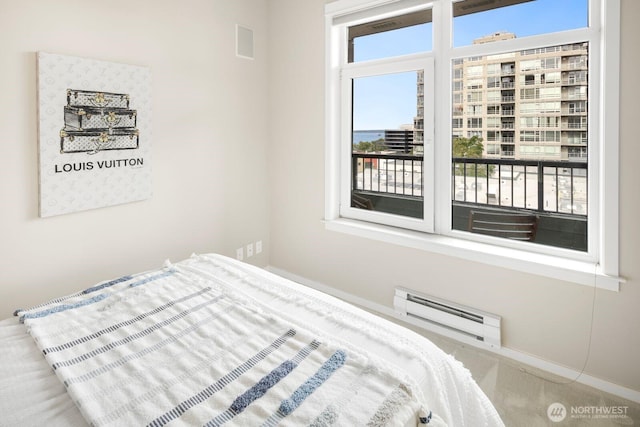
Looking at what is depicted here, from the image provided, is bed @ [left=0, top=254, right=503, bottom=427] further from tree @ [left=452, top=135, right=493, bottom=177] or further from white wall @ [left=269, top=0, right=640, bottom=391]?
tree @ [left=452, top=135, right=493, bottom=177]

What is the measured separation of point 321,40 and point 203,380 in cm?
272

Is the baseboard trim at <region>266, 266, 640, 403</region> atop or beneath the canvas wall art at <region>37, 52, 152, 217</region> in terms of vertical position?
beneath

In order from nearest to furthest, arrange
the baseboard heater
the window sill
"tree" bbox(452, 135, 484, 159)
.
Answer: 1. the window sill
2. the baseboard heater
3. "tree" bbox(452, 135, 484, 159)

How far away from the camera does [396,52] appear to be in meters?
2.82

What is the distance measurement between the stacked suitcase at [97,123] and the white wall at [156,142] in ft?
0.56

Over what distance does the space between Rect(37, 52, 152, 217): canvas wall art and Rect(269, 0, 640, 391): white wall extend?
123 centimetres

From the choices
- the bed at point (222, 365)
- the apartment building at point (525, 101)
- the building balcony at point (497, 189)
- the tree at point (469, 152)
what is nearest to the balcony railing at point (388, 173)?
the building balcony at point (497, 189)

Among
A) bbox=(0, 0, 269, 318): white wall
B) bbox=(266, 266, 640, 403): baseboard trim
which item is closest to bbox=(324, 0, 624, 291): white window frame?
bbox=(266, 266, 640, 403): baseboard trim

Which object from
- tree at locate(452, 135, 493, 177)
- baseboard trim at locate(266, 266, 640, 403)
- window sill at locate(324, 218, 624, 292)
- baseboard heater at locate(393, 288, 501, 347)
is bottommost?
baseboard trim at locate(266, 266, 640, 403)

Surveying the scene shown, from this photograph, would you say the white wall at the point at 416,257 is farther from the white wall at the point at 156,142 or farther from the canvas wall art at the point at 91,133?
the canvas wall art at the point at 91,133

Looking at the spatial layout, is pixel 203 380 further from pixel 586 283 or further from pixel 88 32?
pixel 88 32

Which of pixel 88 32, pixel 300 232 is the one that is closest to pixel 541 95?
pixel 300 232

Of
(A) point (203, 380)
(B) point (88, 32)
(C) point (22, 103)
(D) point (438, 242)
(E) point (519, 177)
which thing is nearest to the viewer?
(A) point (203, 380)

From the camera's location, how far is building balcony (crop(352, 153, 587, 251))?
7.32ft
